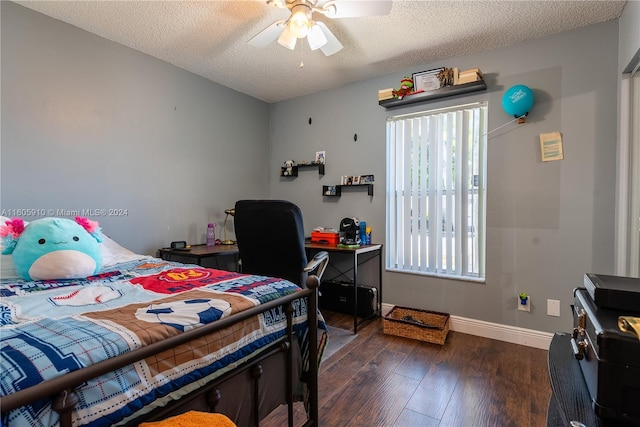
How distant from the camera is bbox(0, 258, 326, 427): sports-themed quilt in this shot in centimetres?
69

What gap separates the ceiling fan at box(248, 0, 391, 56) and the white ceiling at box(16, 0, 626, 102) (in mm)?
242

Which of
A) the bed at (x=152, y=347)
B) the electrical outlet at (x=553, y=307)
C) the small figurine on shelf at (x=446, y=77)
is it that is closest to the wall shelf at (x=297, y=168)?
the small figurine on shelf at (x=446, y=77)

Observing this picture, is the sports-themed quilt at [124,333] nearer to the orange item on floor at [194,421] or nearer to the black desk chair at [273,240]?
the orange item on floor at [194,421]

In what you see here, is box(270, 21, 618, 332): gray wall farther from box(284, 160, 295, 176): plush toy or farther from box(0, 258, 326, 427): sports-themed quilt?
box(0, 258, 326, 427): sports-themed quilt

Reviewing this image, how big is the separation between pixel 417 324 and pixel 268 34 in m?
2.49

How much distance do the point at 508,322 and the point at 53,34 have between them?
4121 millimetres

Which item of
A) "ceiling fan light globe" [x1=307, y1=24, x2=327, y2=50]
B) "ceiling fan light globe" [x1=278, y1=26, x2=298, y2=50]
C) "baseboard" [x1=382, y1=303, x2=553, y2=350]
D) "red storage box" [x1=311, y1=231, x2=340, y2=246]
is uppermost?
"ceiling fan light globe" [x1=307, y1=24, x2=327, y2=50]

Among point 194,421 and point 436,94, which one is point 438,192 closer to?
point 436,94

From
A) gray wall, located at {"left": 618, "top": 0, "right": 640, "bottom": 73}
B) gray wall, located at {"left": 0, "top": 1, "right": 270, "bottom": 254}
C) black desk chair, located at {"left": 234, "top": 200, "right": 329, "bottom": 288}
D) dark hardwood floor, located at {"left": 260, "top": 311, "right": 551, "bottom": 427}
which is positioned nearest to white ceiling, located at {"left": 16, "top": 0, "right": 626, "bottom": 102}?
gray wall, located at {"left": 618, "top": 0, "right": 640, "bottom": 73}

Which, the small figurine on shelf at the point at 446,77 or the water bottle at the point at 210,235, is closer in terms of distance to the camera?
the small figurine on shelf at the point at 446,77

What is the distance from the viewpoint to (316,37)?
2.04m

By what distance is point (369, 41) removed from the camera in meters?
2.52

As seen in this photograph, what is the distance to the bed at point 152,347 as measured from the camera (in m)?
0.67

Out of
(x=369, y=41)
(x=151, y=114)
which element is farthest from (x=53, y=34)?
(x=369, y=41)
